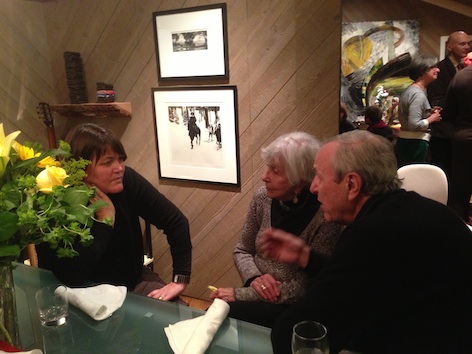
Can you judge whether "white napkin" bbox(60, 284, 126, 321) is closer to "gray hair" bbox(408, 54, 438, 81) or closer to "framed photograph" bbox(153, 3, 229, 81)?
A: "framed photograph" bbox(153, 3, 229, 81)

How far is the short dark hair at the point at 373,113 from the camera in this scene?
3.11 metres

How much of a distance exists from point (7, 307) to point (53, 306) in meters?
0.21

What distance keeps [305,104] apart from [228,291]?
1.24 m

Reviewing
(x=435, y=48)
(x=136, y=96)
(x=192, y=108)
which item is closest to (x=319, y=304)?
(x=192, y=108)

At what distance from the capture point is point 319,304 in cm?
115

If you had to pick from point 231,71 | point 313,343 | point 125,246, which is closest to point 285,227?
point 125,246

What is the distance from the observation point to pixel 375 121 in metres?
3.21

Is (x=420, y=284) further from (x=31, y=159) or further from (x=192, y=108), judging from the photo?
(x=192, y=108)

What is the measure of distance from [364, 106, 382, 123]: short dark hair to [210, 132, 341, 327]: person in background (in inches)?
58.3

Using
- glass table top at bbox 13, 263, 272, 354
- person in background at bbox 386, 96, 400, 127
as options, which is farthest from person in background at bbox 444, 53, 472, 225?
glass table top at bbox 13, 263, 272, 354

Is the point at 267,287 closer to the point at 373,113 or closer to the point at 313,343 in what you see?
the point at 313,343

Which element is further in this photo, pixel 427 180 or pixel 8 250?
pixel 427 180

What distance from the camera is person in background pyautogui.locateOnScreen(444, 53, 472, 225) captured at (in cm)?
311

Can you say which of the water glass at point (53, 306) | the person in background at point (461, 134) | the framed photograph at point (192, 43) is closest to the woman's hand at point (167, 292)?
the water glass at point (53, 306)
